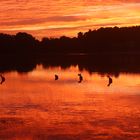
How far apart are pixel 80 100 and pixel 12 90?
424 inches

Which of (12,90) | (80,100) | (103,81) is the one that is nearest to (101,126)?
(80,100)

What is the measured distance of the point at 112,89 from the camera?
4075 centimetres

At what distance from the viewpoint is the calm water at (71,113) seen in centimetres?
2216

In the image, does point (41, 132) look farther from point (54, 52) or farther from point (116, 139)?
point (54, 52)

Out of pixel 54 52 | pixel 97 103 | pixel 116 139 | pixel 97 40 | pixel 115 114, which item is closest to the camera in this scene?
pixel 116 139

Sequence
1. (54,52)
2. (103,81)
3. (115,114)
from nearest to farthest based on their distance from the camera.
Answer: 1. (115,114)
2. (103,81)
3. (54,52)

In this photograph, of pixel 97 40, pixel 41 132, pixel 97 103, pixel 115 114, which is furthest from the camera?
pixel 97 40

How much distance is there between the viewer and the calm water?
2216 cm

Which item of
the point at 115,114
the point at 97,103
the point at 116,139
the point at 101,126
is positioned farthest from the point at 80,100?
the point at 116,139

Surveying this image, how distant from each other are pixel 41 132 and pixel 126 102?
10.2 meters

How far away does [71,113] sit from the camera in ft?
90.9

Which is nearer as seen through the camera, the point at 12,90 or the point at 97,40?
the point at 12,90

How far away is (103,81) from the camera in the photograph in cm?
4872

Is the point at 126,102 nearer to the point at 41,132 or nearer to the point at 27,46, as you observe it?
the point at 41,132
